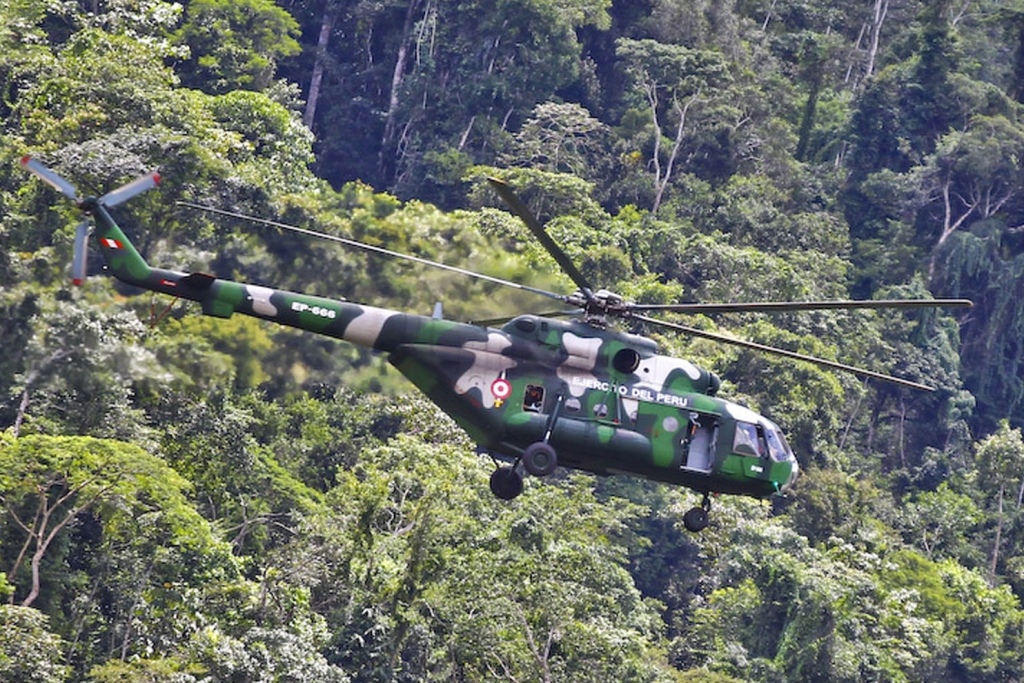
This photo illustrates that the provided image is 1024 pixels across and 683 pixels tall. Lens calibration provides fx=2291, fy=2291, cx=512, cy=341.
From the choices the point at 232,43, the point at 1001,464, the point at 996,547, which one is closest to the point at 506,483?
the point at 996,547

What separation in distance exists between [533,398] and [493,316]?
10.7 feet

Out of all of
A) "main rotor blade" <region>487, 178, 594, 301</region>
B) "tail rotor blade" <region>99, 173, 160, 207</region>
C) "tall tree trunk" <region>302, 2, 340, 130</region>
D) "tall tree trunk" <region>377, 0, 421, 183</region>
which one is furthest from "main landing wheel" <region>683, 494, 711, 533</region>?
"tall tree trunk" <region>302, 2, 340, 130</region>

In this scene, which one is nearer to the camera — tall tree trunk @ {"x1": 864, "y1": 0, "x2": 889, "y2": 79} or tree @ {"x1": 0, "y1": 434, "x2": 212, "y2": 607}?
tree @ {"x1": 0, "y1": 434, "x2": 212, "y2": 607}

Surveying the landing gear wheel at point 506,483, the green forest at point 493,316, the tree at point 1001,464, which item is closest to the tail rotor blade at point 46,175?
the green forest at point 493,316

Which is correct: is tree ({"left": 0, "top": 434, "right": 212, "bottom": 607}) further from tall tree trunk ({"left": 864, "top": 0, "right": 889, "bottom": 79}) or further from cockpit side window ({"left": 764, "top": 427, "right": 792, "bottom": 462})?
tall tree trunk ({"left": 864, "top": 0, "right": 889, "bottom": 79})

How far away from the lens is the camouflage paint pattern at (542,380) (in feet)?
70.2

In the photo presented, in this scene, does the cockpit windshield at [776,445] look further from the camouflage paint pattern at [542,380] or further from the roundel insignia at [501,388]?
the roundel insignia at [501,388]

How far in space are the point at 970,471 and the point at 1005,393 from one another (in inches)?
301

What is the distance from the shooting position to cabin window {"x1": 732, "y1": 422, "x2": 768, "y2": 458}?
72.0 feet

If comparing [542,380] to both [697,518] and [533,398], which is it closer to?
[533,398]

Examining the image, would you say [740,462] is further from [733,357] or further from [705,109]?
[705,109]

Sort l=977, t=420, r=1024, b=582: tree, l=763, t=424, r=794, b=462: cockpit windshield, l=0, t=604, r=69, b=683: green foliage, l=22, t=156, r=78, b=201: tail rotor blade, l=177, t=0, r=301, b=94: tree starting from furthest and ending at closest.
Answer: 1. l=177, t=0, r=301, b=94: tree
2. l=977, t=420, r=1024, b=582: tree
3. l=0, t=604, r=69, b=683: green foliage
4. l=763, t=424, r=794, b=462: cockpit windshield
5. l=22, t=156, r=78, b=201: tail rotor blade

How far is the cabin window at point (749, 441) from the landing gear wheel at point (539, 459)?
1.98m

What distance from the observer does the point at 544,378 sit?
21.5m
